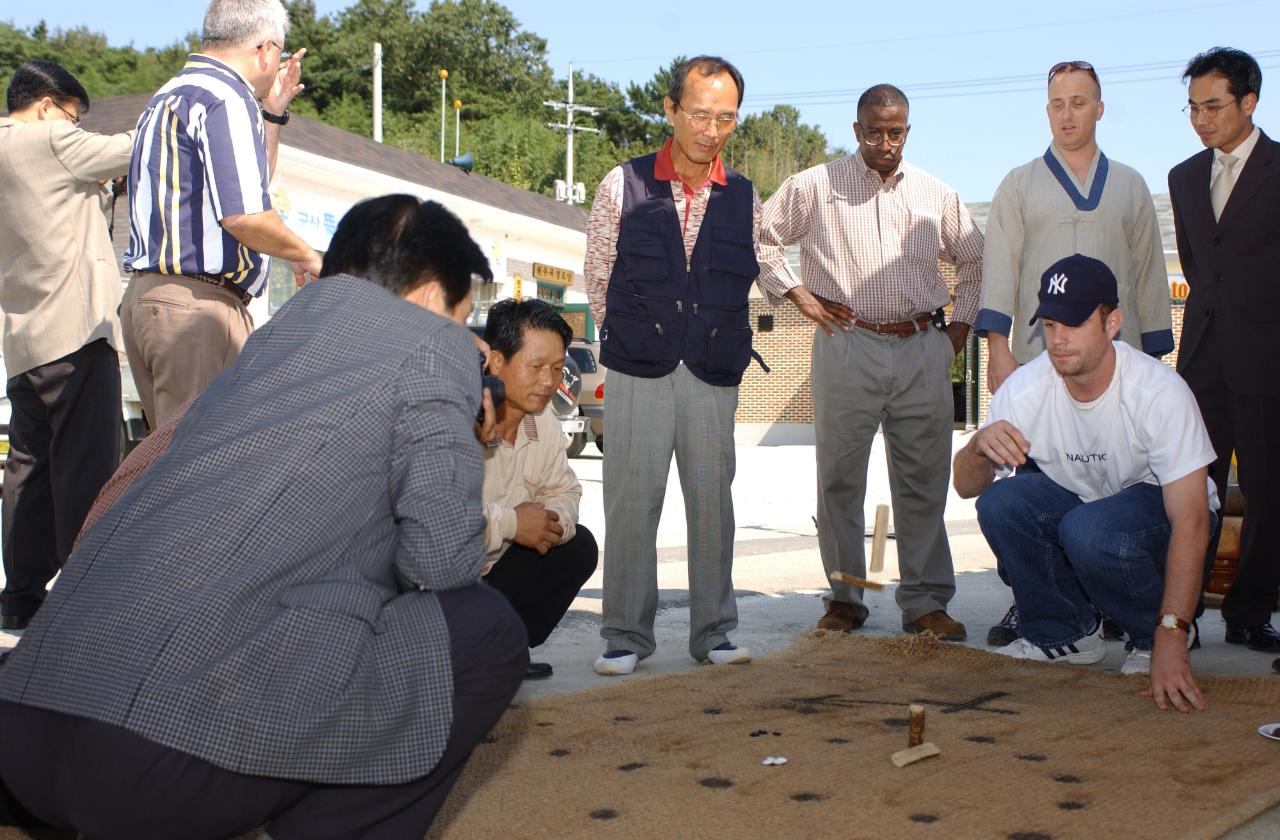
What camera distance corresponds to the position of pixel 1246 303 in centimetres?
501

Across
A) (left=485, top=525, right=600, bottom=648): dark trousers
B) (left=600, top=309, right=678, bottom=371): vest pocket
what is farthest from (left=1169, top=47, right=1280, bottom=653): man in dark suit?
(left=485, top=525, right=600, bottom=648): dark trousers

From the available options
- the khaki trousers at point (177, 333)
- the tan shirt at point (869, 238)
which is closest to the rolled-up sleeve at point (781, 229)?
the tan shirt at point (869, 238)

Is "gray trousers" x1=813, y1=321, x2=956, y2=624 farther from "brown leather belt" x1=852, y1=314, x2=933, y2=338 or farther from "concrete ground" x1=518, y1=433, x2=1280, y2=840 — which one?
"concrete ground" x1=518, y1=433, x2=1280, y2=840

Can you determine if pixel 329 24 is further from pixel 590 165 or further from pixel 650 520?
pixel 650 520

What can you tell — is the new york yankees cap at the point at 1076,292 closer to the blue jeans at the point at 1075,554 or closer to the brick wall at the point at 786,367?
the blue jeans at the point at 1075,554

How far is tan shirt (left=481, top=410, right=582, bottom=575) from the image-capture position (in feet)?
13.9

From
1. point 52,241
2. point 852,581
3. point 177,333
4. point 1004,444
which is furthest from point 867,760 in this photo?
point 52,241

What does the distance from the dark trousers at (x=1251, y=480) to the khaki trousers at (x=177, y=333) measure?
3458 millimetres

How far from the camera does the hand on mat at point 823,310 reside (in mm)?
5453

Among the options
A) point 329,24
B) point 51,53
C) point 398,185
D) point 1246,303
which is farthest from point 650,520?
point 329,24

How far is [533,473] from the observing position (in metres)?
4.32

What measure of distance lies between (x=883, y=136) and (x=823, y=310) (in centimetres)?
72

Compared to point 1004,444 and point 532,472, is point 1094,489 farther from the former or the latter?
point 532,472

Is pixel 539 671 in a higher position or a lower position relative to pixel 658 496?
lower
